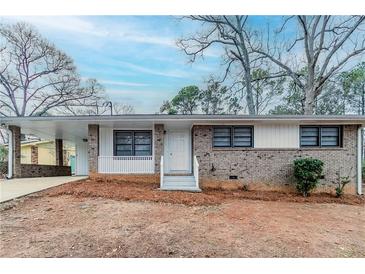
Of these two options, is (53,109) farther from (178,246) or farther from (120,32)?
(178,246)

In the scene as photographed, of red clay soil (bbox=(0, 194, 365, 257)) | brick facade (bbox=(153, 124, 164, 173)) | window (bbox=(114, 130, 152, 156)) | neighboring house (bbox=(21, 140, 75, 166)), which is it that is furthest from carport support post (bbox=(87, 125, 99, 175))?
neighboring house (bbox=(21, 140, 75, 166))

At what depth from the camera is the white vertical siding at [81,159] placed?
54.5ft

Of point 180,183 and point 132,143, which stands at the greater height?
point 132,143

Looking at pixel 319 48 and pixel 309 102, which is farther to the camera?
pixel 309 102

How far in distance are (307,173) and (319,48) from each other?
13353mm

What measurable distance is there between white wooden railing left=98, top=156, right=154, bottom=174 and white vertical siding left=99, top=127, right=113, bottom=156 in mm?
489

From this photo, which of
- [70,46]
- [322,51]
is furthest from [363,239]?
[70,46]

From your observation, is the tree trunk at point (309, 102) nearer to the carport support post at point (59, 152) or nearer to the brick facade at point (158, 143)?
the brick facade at point (158, 143)

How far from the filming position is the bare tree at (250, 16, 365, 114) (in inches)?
741

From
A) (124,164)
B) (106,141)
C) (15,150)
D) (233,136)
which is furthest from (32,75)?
(233,136)

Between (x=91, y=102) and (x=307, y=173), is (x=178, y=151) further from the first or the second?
(x=91, y=102)

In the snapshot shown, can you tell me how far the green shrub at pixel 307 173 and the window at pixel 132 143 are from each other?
6068mm

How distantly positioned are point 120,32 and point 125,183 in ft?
32.6

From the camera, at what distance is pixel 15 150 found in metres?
12.4
